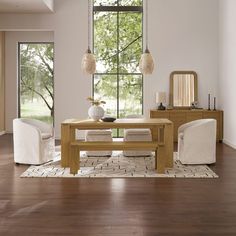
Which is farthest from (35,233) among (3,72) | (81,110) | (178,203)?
(3,72)

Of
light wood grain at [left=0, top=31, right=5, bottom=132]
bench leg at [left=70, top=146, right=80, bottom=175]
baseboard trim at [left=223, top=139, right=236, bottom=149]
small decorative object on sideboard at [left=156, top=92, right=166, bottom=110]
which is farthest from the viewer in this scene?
light wood grain at [left=0, top=31, right=5, bottom=132]

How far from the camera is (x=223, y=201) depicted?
14.5ft

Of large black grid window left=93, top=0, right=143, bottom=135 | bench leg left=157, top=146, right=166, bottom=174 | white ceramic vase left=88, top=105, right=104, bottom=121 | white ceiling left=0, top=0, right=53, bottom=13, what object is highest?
white ceiling left=0, top=0, right=53, bottom=13

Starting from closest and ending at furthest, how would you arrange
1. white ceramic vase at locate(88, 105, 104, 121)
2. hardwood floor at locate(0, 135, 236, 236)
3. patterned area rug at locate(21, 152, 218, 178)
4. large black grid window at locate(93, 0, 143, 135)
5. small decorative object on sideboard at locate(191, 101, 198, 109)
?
hardwood floor at locate(0, 135, 236, 236) → patterned area rug at locate(21, 152, 218, 178) → white ceramic vase at locate(88, 105, 104, 121) → small decorative object on sideboard at locate(191, 101, 198, 109) → large black grid window at locate(93, 0, 143, 135)

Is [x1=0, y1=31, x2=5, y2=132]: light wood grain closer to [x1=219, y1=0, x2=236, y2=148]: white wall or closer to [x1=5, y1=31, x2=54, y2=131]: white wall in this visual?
[x1=5, y1=31, x2=54, y2=131]: white wall

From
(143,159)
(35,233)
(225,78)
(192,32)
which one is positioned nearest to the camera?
(35,233)

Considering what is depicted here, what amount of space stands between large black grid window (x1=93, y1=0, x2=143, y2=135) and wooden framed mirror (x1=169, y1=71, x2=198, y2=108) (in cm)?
79

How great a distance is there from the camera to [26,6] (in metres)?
9.41

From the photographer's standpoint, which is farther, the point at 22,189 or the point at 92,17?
the point at 92,17

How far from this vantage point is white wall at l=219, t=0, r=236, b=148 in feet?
29.0

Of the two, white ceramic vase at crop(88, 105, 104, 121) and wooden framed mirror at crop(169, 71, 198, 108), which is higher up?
wooden framed mirror at crop(169, 71, 198, 108)

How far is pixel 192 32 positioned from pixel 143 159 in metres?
4.22

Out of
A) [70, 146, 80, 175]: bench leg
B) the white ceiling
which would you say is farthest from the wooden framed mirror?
[70, 146, 80, 175]: bench leg

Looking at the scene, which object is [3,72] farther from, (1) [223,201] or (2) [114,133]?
(1) [223,201]
